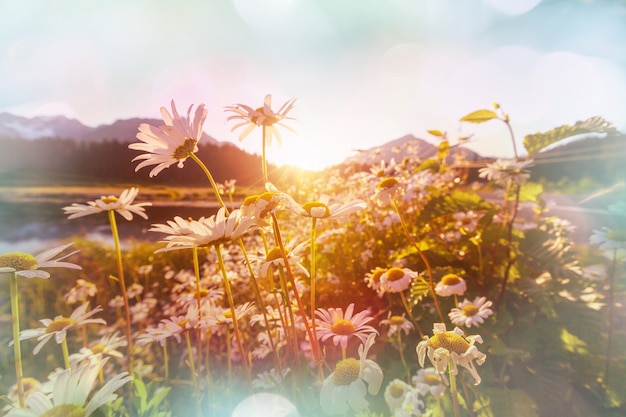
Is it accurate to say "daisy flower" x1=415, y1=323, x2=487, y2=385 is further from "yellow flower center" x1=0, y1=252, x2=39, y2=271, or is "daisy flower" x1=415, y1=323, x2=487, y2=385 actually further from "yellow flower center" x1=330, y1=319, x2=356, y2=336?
"yellow flower center" x1=0, y1=252, x2=39, y2=271

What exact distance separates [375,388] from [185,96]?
1.66ft

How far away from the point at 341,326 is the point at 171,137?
238mm

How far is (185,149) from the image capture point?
351 mm

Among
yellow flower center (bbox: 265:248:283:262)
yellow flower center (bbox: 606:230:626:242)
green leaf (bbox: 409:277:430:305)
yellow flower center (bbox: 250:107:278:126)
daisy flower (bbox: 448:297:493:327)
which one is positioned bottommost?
daisy flower (bbox: 448:297:493:327)

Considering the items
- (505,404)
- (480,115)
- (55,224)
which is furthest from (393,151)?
(55,224)

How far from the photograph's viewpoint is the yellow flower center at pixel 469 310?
62cm

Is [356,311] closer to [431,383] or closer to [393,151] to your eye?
[431,383]

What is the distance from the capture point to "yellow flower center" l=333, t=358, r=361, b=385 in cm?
35

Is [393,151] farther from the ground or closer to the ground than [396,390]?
farther from the ground

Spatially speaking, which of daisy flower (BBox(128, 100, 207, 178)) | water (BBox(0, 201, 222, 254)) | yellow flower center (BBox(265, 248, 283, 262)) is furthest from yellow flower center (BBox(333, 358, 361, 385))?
water (BBox(0, 201, 222, 254))

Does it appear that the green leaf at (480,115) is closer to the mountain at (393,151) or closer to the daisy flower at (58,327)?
the mountain at (393,151)

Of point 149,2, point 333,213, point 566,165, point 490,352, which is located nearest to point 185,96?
point 149,2

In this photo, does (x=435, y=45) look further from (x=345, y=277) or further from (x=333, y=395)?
(x=333, y=395)

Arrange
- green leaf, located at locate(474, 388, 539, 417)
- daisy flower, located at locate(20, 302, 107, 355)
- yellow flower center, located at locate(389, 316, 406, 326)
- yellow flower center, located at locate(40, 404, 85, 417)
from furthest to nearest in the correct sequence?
yellow flower center, located at locate(389, 316, 406, 326) < green leaf, located at locate(474, 388, 539, 417) < daisy flower, located at locate(20, 302, 107, 355) < yellow flower center, located at locate(40, 404, 85, 417)
